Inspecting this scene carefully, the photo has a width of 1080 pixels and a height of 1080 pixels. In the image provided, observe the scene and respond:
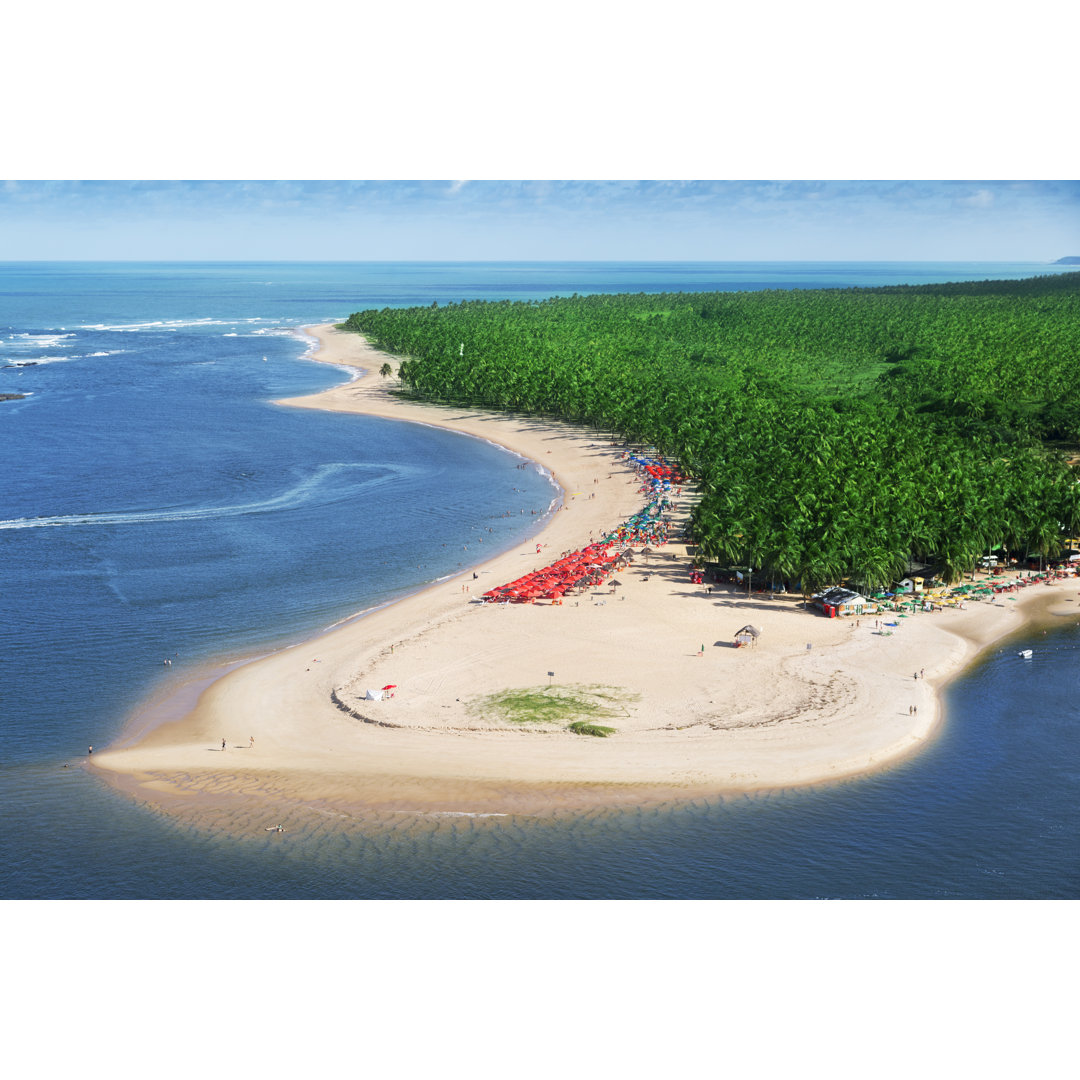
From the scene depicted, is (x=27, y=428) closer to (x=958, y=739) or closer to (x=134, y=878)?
(x=134, y=878)

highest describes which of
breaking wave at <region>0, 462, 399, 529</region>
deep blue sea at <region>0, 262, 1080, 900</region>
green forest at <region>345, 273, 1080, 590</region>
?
Answer: green forest at <region>345, 273, 1080, 590</region>

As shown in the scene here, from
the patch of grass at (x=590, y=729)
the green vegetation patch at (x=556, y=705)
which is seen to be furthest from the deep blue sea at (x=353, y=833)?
the green vegetation patch at (x=556, y=705)

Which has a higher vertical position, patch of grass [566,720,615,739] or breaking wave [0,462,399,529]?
breaking wave [0,462,399,529]

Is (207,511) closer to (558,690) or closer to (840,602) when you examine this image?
(558,690)

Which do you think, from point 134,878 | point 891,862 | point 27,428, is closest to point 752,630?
point 891,862

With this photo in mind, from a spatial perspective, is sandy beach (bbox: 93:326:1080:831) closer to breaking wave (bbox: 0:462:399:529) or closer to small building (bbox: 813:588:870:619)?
small building (bbox: 813:588:870:619)

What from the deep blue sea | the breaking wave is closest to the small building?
the deep blue sea

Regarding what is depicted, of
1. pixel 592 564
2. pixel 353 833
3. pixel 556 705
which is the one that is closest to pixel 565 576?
pixel 592 564
